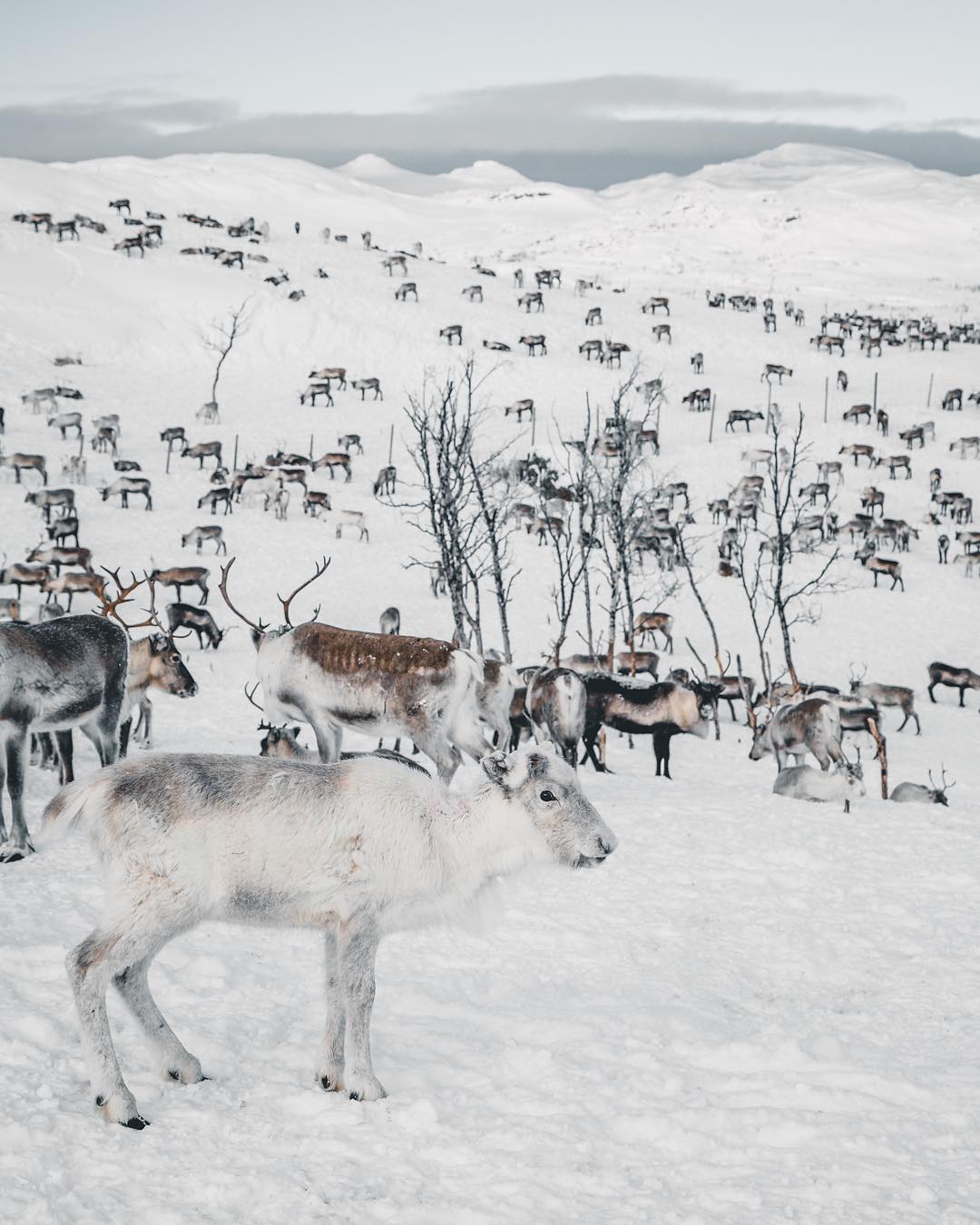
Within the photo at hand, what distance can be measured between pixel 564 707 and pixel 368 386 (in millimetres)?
36606

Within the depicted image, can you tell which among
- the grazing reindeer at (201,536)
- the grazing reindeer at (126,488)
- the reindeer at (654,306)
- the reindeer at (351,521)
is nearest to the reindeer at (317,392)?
the grazing reindeer at (126,488)

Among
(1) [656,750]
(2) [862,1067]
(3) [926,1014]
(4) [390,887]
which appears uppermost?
(4) [390,887]

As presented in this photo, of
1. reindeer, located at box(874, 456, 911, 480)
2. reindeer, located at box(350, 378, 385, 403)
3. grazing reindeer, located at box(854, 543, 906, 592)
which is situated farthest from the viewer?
reindeer, located at box(350, 378, 385, 403)

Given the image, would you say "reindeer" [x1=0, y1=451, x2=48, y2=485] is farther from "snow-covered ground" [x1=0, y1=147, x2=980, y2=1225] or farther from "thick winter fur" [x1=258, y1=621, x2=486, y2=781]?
"thick winter fur" [x1=258, y1=621, x2=486, y2=781]

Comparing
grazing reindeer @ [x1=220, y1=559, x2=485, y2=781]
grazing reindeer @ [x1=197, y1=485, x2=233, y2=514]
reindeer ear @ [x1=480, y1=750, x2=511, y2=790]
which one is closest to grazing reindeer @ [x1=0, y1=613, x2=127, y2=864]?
grazing reindeer @ [x1=220, y1=559, x2=485, y2=781]

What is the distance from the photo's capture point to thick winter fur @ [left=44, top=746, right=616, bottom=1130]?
4.37 meters

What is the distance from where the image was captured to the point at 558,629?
2734 centimetres

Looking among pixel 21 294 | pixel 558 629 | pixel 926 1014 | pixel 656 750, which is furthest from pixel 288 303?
pixel 926 1014

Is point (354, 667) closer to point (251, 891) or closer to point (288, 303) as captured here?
point (251, 891)

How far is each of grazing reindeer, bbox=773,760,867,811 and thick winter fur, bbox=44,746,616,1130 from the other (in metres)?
8.76

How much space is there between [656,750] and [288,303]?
4563 centimetres

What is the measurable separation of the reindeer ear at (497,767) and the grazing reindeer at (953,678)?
21.9 meters

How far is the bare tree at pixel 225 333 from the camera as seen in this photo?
50.0 meters

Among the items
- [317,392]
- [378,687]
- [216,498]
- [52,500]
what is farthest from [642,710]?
[317,392]
